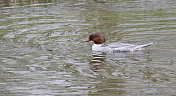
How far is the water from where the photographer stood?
27.1 feet

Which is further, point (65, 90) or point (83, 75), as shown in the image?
point (83, 75)

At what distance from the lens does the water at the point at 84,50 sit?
27.1ft

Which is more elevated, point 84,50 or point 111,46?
point 111,46

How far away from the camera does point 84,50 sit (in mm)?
11906

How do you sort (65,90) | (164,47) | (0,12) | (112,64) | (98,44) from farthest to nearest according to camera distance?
(0,12) < (98,44) < (164,47) < (112,64) < (65,90)

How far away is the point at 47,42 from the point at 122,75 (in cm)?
451

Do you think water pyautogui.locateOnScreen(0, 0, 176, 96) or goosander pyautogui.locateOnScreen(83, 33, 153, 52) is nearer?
water pyautogui.locateOnScreen(0, 0, 176, 96)

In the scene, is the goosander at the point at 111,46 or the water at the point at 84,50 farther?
the goosander at the point at 111,46

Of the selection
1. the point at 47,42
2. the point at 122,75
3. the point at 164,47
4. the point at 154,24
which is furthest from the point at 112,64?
the point at 154,24

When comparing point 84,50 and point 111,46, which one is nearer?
point 111,46

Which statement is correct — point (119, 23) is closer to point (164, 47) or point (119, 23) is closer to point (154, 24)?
point (154, 24)

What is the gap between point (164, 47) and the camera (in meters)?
11.5

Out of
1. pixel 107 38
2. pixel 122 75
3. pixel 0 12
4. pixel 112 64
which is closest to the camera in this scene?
pixel 122 75

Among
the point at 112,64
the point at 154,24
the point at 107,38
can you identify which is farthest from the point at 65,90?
the point at 154,24
